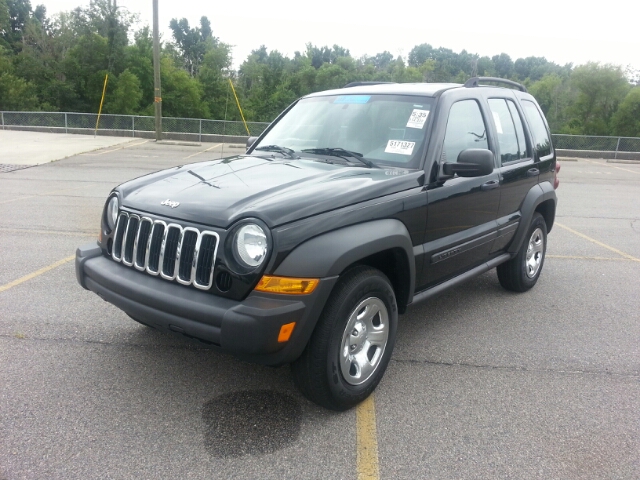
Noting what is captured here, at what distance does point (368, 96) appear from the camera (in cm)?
442

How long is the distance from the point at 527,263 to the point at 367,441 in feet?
10.4

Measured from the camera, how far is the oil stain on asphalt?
292 cm

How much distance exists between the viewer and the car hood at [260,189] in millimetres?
3000

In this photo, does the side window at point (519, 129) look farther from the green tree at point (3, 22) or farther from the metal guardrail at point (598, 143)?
the green tree at point (3, 22)

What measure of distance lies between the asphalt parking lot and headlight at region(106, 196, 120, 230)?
3.09ft

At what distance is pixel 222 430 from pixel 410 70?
88509 mm

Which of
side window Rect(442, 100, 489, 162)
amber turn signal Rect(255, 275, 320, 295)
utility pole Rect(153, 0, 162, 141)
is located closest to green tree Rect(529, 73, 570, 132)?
utility pole Rect(153, 0, 162, 141)

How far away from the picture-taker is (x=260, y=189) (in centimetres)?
328

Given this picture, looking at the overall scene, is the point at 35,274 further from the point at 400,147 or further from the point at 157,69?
the point at 157,69

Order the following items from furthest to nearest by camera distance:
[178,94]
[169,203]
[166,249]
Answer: [178,94] < [169,203] < [166,249]

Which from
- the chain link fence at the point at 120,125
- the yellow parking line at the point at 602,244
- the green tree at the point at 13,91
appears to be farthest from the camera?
the green tree at the point at 13,91

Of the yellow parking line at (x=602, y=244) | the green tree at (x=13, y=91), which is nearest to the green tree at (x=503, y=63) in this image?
the green tree at (x=13, y=91)

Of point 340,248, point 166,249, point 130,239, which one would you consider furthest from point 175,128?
point 340,248

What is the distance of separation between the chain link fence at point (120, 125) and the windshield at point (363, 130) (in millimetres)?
22191
